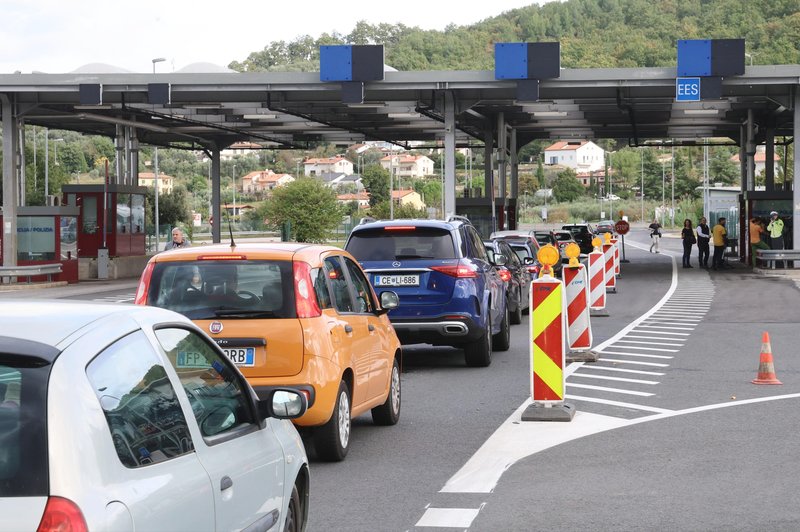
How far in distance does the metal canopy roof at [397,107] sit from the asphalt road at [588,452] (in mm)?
20156

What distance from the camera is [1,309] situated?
4.09 metres

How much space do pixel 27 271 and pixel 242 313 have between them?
3002 cm

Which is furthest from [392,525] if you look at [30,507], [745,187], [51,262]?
[745,187]

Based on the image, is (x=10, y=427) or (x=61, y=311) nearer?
(x=10, y=427)

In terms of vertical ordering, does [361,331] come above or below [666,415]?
above

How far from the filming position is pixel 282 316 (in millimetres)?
8992

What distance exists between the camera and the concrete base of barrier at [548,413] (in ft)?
A: 35.8

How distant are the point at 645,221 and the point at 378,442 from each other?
468 feet

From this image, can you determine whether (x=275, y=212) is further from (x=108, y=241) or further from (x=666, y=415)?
(x=666, y=415)

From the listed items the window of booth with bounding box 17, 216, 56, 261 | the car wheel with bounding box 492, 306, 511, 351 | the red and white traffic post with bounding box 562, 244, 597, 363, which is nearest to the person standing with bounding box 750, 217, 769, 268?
the window of booth with bounding box 17, 216, 56, 261

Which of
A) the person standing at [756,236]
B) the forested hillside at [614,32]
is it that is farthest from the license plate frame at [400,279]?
the forested hillside at [614,32]

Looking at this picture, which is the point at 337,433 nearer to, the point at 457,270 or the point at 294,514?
the point at 294,514

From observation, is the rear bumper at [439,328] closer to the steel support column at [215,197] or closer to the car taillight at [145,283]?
the car taillight at [145,283]

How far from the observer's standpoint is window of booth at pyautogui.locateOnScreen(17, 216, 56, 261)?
39.0 metres
